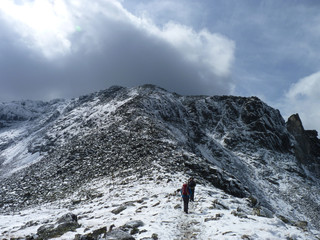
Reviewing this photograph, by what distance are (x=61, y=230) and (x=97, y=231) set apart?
9.66ft

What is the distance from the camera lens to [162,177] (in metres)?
24.2

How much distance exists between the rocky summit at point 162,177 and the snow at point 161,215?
0.25ft

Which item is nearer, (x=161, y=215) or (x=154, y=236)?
(x=154, y=236)

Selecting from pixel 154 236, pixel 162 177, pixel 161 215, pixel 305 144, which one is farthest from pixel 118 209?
pixel 305 144

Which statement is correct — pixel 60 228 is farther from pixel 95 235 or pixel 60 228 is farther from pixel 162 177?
pixel 162 177

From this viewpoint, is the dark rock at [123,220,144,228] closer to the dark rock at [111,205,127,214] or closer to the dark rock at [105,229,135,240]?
the dark rock at [105,229,135,240]

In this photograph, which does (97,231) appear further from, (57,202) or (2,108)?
(2,108)

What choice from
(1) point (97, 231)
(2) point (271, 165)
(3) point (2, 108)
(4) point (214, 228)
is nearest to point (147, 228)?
(1) point (97, 231)

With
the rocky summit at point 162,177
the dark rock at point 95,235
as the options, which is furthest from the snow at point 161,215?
the dark rock at point 95,235

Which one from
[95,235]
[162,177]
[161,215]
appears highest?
[162,177]

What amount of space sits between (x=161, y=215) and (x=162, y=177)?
1029 centimetres

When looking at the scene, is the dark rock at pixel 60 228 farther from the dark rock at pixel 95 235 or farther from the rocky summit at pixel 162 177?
the dark rock at pixel 95 235

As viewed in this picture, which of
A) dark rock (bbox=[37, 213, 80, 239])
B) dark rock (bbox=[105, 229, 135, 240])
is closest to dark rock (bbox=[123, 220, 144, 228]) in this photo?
dark rock (bbox=[105, 229, 135, 240])

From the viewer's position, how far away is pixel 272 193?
47.7m
